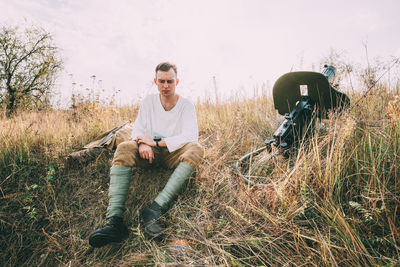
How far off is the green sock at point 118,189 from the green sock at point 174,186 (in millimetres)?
354

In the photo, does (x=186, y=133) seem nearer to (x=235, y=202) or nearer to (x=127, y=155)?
(x=127, y=155)

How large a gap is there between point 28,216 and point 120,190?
115 cm

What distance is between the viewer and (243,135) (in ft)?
10.9

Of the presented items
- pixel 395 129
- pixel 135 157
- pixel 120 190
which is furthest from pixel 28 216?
pixel 395 129

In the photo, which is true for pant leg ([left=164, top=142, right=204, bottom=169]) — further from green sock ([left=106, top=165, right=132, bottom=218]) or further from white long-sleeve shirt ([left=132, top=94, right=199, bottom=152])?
green sock ([left=106, top=165, right=132, bottom=218])

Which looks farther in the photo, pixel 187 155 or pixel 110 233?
pixel 187 155

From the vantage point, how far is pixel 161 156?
8.76ft

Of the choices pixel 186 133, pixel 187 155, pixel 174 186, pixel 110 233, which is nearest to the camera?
pixel 110 233

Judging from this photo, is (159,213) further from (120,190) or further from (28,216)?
(28,216)

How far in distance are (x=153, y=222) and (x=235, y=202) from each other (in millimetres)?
820

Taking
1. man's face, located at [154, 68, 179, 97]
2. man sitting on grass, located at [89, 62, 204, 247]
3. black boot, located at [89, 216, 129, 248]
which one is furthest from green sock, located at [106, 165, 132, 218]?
man's face, located at [154, 68, 179, 97]

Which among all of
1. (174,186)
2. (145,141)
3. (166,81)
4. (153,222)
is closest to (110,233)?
(153,222)

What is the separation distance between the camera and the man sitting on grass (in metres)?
1.99

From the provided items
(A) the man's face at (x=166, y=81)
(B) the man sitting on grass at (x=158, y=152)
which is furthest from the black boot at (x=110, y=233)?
A: (A) the man's face at (x=166, y=81)
